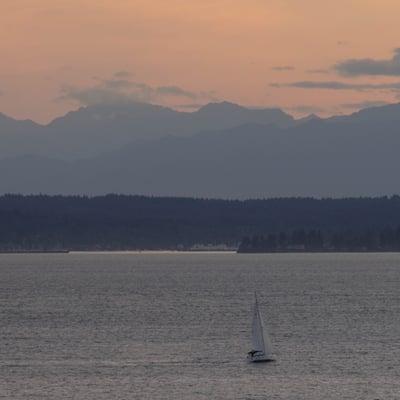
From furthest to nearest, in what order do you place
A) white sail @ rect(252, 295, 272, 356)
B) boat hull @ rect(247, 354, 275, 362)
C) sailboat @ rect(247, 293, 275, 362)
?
white sail @ rect(252, 295, 272, 356)
sailboat @ rect(247, 293, 275, 362)
boat hull @ rect(247, 354, 275, 362)

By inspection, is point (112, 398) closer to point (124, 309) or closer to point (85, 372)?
point (85, 372)

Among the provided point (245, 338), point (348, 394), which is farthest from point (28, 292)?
point (348, 394)

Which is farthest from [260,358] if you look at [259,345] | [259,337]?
[259,337]

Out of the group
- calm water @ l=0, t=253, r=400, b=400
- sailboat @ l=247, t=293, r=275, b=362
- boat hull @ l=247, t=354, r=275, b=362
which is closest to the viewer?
calm water @ l=0, t=253, r=400, b=400

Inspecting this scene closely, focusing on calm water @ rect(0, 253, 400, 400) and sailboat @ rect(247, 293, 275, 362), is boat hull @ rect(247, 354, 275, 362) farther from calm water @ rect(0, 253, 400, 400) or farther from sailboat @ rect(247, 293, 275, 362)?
calm water @ rect(0, 253, 400, 400)

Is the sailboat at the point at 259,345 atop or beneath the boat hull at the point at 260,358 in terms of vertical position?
atop

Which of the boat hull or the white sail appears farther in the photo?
the white sail

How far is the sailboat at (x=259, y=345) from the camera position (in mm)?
98312

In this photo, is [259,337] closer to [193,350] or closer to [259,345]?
[259,345]

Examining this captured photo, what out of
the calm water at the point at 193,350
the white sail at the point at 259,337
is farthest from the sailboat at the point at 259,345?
the calm water at the point at 193,350

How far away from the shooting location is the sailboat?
9831 cm

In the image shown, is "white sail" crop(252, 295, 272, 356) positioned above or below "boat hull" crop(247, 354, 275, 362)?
above

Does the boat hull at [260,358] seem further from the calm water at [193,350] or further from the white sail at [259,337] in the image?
the calm water at [193,350]

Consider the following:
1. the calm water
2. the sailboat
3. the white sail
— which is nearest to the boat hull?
the sailboat
